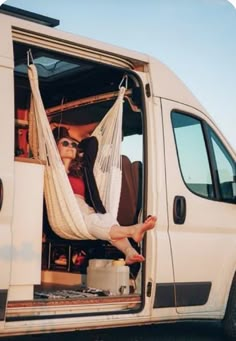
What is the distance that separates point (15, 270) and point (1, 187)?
2.04ft

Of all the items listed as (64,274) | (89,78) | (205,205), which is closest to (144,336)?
(64,274)

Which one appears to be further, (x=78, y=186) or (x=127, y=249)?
(x=78, y=186)

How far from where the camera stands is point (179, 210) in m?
6.15

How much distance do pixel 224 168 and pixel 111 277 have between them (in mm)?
1528

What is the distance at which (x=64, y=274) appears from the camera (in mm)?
7234

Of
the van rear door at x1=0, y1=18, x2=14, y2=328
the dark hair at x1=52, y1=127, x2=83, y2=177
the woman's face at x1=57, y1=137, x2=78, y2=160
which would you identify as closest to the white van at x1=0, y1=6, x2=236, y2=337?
the van rear door at x1=0, y1=18, x2=14, y2=328

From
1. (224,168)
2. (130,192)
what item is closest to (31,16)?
(130,192)

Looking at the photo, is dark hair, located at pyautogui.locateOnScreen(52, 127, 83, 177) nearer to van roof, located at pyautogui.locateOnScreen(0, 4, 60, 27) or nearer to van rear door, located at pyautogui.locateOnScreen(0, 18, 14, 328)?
van roof, located at pyautogui.locateOnScreen(0, 4, 60, 27)

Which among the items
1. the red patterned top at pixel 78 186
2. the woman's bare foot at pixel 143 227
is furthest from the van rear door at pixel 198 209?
the red patterned top at pixel 78 186

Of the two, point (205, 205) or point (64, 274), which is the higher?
point (205, 205)

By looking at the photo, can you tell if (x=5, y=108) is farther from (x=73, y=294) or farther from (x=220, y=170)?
(x=220, y=170)

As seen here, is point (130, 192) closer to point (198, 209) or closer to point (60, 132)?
point (198, 209)

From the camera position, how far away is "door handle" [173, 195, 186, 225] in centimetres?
611

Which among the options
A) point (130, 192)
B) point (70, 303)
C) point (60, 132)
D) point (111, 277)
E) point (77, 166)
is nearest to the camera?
point (70, 303)
